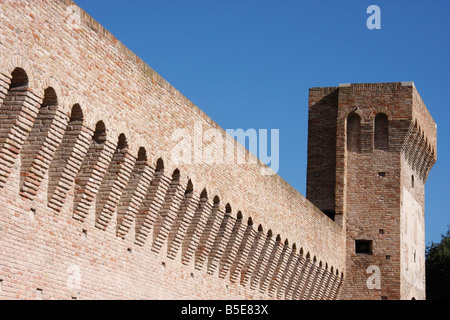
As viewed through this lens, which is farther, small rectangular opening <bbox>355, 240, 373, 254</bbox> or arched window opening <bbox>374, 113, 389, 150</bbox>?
arched window opening <bbox>374, 113, 389, 150</bbox>

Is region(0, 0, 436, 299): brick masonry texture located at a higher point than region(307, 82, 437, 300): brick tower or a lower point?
lower

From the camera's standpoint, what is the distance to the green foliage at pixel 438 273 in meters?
34.0

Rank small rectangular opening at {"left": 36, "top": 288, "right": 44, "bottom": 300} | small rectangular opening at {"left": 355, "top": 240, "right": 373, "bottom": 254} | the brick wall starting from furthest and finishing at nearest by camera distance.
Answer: small rectangular opening at {"left": 355, "top": 240, "right": 373, "bottom": 254} < small rectangular opening at {"left": 36, "top": 288, "right": 44, "bottom": 300} < the brick wall

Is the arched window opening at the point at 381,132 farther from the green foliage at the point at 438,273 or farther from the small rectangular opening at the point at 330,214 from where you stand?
the green foliage at the point at 438,273

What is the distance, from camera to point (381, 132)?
22062 millimetres

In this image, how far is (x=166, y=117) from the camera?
12.1m

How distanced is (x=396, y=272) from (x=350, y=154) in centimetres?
338

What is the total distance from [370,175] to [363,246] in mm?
1912

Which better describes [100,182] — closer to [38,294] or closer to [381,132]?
[38,294]

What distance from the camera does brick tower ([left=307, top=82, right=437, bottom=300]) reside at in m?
21.2

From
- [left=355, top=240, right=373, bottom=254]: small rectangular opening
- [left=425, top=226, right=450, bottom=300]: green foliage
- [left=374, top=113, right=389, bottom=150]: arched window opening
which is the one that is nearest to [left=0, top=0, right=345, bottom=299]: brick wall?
[left=355, top=240, right=373, bottom=254]: small rectangular opening

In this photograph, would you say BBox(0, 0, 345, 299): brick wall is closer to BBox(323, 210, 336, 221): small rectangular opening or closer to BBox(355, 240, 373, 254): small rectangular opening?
BBox(323, 210, 336, 221): small rectangular opening

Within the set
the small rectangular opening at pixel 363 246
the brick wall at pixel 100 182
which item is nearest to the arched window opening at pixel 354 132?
the small rectangular opening at pixel 363 246

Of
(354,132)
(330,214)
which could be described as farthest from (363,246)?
(354,132)
